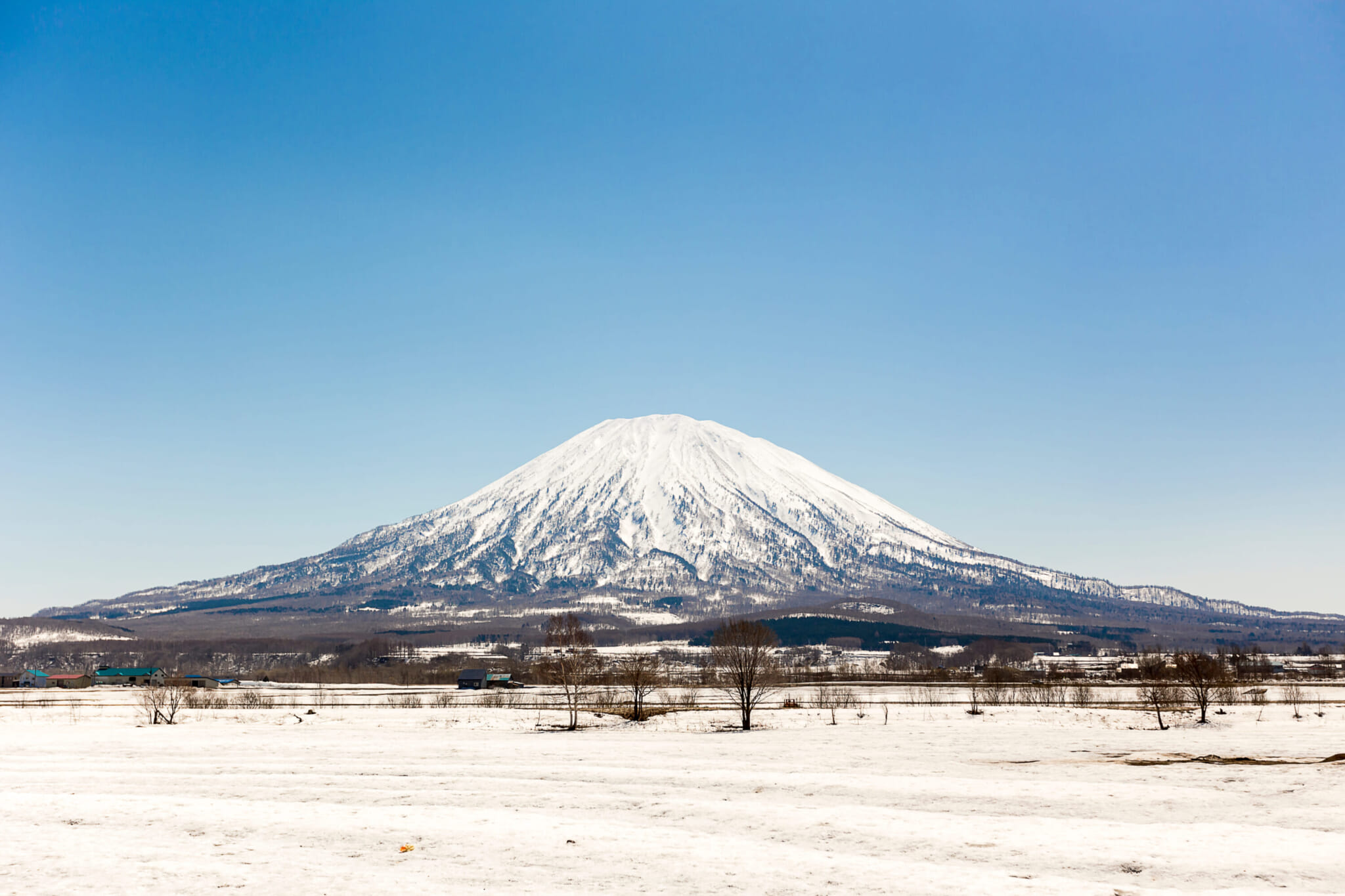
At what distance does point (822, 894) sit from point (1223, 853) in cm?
980

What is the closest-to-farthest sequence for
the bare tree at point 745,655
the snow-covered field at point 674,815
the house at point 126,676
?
1. the snow-covered field at point 674,815
2. the bare tree at point 745,655
3. the house at point 126,676

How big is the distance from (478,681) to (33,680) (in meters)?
78.1

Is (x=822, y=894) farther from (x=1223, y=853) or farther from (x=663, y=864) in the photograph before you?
(x=1223, y=853)

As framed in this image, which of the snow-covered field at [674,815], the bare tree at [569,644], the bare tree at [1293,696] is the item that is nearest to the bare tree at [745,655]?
the bare tree at [569,644]

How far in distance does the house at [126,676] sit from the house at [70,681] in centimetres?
158

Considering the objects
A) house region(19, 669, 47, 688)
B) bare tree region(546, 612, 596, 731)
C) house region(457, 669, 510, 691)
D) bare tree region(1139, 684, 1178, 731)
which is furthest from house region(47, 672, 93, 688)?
bare tree region(1139, 684, 1178, 731)

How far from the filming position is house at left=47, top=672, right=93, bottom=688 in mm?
130375

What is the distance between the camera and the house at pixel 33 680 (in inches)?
5340

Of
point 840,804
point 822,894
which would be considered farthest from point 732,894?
point 840,804

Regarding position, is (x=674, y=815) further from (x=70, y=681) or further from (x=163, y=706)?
(x=70, y=681)

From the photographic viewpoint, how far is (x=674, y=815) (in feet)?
81.6

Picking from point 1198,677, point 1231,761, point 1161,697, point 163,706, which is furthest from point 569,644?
point 1161,697

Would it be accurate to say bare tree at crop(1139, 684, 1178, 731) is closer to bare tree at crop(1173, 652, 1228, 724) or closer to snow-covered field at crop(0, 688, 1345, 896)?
bare tree at crop(1173, 652, 1228, 724)

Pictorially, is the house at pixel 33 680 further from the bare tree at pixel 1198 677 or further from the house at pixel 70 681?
the bare tree at pixel 1198 677
